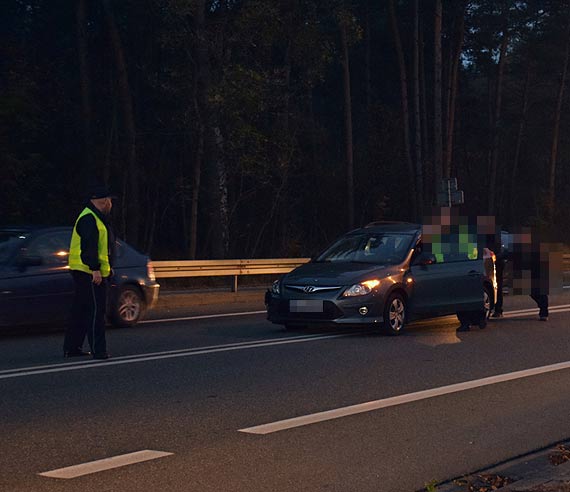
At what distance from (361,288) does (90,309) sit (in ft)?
12.9

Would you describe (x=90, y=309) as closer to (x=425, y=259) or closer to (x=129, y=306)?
(x=129, y=306)

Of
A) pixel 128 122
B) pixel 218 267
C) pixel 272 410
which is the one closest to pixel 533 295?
pixel 218 267

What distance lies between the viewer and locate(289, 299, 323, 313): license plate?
14852mm

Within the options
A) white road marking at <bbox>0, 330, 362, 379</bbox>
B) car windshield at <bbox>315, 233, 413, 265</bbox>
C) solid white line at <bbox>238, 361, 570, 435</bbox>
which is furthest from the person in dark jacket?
solid white line at <bbox>238, 361, 570, 435</bbox>

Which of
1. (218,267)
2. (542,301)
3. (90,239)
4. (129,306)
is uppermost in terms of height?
(90,239)

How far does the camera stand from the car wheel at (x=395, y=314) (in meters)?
15.1

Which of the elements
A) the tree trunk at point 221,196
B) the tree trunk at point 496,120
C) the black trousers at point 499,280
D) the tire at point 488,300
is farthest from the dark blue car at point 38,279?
the tree trunk at point 496,120

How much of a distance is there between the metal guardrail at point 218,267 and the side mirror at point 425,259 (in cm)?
598

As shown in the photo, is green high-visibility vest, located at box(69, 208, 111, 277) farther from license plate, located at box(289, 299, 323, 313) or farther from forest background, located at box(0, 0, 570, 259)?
forest background, located at box(0, 0, 570, 259)

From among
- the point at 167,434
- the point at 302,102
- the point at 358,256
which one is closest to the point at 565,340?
the point at 358,256

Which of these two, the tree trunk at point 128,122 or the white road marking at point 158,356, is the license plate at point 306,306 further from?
the tree trunk at point 128,122

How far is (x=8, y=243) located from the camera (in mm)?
14820

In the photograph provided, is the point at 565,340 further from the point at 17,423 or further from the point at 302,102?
the point at 302,102

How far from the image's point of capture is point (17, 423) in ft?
28.0
